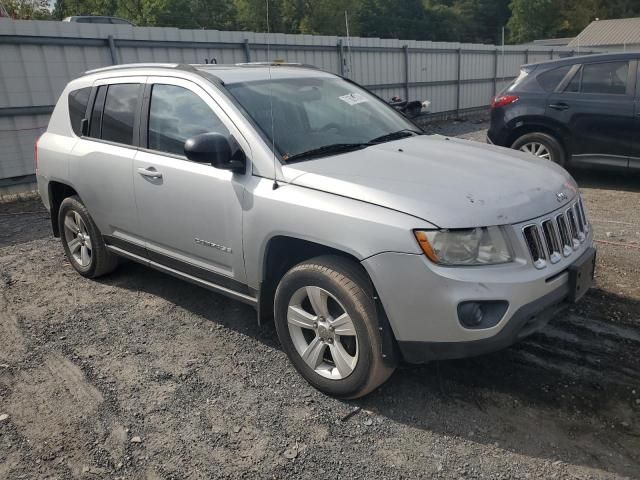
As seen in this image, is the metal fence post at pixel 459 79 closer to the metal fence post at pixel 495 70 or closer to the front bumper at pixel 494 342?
the metal fence post at pixel 495 70

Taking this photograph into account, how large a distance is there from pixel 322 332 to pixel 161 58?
8749mm

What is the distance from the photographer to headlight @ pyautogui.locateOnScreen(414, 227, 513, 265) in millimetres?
2492

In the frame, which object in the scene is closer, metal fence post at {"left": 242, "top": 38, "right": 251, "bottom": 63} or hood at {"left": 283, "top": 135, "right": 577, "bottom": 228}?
hood at {"left": 283, "top": 135, "right": 577, "bottom": 228}

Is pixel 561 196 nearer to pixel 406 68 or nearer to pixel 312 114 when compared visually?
pixel 312 114

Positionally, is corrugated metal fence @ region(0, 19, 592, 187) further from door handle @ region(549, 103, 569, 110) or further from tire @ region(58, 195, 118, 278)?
door handle @ region(549, 103, 569, 110)

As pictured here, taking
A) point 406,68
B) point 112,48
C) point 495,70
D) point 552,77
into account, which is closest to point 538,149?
point 552,77

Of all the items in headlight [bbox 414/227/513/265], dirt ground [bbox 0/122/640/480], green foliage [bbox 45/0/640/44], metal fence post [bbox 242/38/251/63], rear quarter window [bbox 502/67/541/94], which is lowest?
dirt ground [bbox 0/122/640/480]

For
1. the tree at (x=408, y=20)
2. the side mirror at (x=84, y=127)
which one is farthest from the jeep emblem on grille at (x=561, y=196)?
the tree at (x=408, y=20)

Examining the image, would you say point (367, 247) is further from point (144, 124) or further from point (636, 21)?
point (636, 21)

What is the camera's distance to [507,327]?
2.54m

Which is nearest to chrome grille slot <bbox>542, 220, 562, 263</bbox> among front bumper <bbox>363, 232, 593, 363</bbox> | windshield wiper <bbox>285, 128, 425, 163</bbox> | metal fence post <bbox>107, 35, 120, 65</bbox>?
front bumper <bbox>363, 232, 593, 363</bbox>

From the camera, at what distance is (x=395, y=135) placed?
148 inches

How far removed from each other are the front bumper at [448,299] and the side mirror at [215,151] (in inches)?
41.1

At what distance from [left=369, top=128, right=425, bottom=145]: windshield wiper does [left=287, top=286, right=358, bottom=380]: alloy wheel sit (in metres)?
1.17
